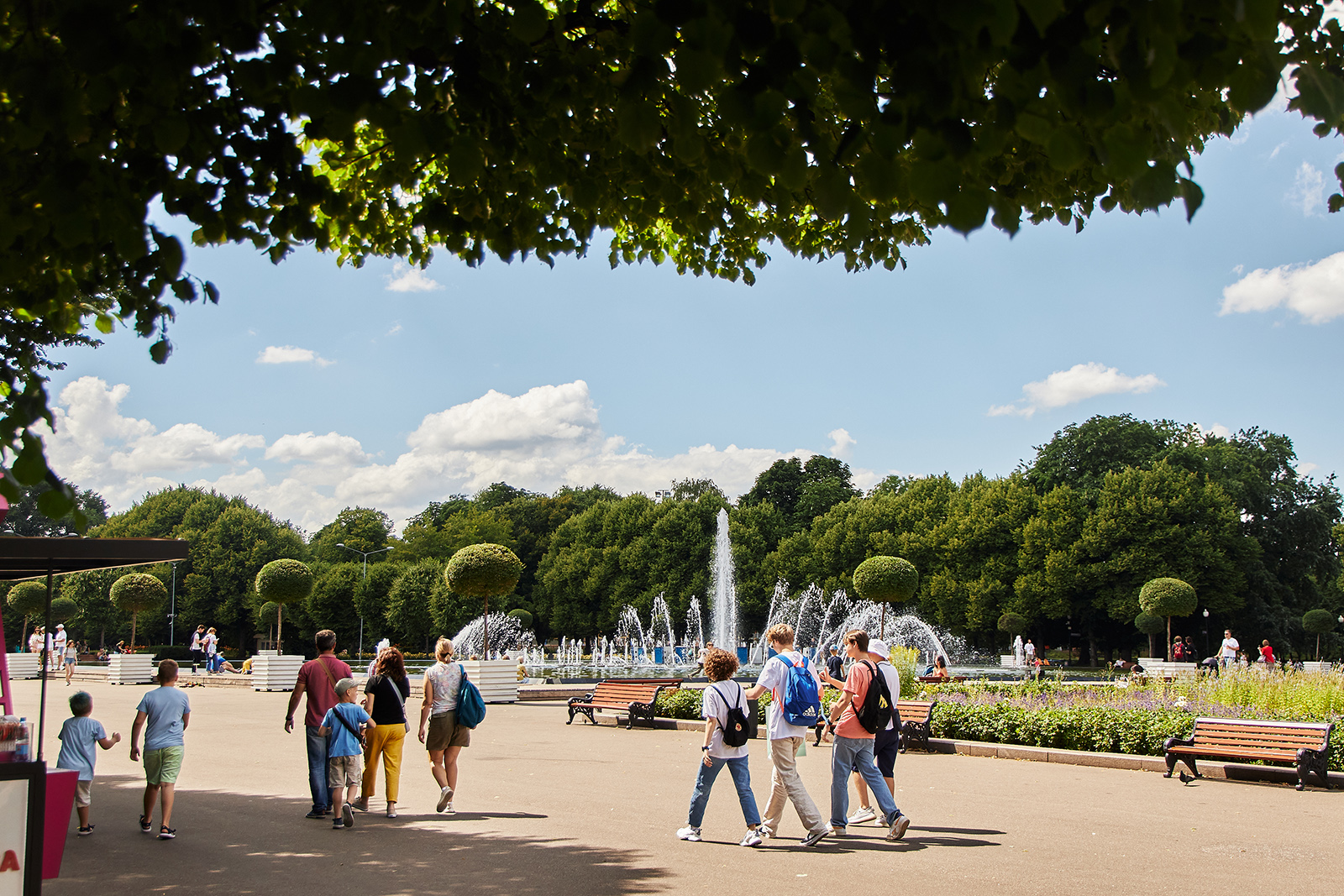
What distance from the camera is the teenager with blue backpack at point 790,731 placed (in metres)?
7.93

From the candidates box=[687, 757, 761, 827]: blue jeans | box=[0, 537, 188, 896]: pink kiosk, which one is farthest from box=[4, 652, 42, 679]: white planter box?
box=[687, 757, 761, 827]: blue jeans

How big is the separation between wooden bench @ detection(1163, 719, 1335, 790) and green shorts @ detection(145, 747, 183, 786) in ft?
32.9

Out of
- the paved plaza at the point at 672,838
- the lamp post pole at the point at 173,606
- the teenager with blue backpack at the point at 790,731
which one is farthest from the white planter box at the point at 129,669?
the teenager with blue backpack at the point at 790,731

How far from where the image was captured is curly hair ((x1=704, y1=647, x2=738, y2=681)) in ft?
26.9

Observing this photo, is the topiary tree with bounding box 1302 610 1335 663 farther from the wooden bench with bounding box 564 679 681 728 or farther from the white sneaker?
the white sneaker

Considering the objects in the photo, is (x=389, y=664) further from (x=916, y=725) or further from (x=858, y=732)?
(x=916, y=725)

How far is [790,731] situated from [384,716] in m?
3.80

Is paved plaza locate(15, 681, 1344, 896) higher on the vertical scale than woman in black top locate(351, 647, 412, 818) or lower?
lower

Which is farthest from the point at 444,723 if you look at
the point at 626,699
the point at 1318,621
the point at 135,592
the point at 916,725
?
the point at 1318,621

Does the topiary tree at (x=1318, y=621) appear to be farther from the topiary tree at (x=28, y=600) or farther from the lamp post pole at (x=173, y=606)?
the lamp post pole at (x=173, y=606)

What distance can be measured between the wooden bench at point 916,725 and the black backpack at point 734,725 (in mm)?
6786

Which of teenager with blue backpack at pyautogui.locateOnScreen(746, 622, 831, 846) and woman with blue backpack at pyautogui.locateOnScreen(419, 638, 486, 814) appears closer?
teenager with blue backpack at pyautogui.locateOnScreen(746, 622, 831, 846)

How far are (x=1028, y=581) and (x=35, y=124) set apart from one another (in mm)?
47521

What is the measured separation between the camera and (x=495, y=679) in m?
22.9
